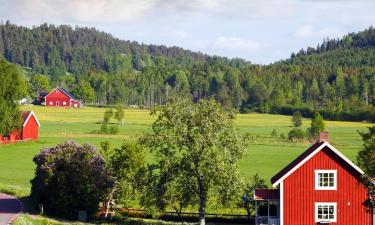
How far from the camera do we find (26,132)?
99125mm

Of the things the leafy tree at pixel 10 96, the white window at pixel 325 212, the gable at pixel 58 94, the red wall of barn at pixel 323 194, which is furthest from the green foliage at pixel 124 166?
the gable at pixel 58 94

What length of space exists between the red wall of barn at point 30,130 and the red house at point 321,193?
61325 millimetres

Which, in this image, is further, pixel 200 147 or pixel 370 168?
pixel 200 147

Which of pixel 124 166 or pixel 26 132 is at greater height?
pixel 26 132

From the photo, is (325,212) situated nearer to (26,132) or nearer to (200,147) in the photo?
(200,147)

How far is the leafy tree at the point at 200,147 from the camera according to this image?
42.8m

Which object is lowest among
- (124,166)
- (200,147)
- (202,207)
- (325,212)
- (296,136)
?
(325,212)

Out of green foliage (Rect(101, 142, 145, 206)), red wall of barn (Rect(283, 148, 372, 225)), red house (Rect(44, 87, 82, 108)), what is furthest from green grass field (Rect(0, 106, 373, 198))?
red house (Rect(44, 87, 82, 108))

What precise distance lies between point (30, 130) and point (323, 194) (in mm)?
64208

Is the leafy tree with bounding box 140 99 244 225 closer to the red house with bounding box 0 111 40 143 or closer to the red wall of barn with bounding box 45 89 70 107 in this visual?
the red house with bounding box 0 111 40 143

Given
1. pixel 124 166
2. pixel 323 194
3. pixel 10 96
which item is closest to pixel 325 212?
pixel 323 194

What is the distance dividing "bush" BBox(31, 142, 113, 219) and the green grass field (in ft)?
11.9

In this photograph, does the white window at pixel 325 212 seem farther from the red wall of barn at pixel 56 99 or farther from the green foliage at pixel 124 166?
the red wall of barn at pixel 56 99

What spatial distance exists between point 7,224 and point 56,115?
119996 millimetres
